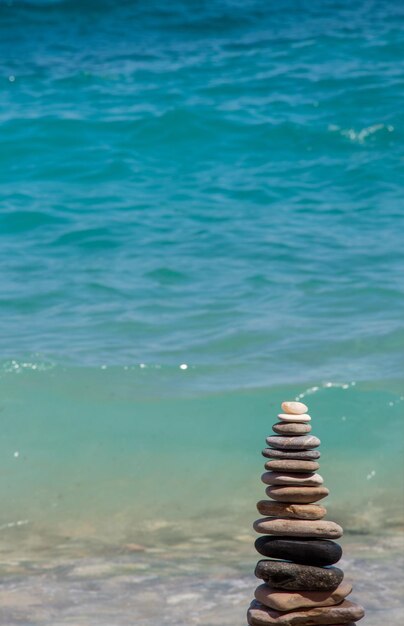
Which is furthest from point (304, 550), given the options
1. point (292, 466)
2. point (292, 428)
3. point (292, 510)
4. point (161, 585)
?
point (161, 585)

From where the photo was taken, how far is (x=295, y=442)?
3227 mm

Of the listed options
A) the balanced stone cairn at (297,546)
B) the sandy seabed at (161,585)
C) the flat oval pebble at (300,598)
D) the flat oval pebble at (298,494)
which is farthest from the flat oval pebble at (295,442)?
the sandy seabed at (161,585)

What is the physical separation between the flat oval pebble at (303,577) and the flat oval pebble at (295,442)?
1.05ft

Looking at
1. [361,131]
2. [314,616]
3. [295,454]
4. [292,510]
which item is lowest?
[314,616]

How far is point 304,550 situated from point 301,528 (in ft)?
0.20

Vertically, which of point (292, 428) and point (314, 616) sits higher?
point (292, 428)

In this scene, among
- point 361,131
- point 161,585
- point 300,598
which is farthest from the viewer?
point 361,131

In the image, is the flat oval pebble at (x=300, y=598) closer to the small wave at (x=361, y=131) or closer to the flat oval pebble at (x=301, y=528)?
the flat oval pebble at (x=301, y=528)

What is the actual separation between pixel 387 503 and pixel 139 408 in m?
1.95

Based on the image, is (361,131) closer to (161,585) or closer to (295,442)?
(161,585)

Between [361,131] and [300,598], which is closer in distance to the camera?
[300,598]

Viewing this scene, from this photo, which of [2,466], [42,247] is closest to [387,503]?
[2,466]

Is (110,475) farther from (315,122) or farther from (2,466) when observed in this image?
(315,122)

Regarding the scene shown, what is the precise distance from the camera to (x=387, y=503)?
237 inches
